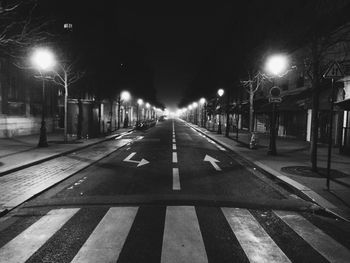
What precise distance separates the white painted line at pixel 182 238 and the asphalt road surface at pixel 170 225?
0.01 m

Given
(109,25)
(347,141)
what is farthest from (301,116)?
(109,25)

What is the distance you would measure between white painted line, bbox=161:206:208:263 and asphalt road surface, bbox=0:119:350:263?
0.05ft

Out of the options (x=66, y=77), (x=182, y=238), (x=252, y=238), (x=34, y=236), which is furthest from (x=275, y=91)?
(x=66, y=77)

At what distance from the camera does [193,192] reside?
8758 millimetres

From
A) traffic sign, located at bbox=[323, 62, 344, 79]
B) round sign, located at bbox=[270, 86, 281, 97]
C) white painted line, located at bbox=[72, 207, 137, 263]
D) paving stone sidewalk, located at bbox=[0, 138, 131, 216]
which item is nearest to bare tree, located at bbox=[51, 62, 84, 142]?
paving stone sidewalk, located at bbox=[0, 138, 131, 216]

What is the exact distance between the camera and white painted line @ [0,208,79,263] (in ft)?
15.7

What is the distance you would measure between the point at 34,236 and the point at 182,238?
2.57 metres

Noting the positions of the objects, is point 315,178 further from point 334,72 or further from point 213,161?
point 213,161

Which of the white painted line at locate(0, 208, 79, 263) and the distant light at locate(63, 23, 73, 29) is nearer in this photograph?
the white painted line at locate(0, 208, 79, 263)

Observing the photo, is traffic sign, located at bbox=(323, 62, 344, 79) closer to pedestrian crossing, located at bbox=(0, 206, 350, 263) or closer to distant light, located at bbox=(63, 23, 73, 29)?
pedestrian crossing, located at bbox=(0, 206, 350, 263)

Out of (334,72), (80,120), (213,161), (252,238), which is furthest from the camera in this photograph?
(80,120)

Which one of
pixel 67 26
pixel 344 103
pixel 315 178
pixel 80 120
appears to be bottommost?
pixel 315 178

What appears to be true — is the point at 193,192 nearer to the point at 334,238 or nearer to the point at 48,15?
the point at 334,238

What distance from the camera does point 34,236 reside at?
219 inches
